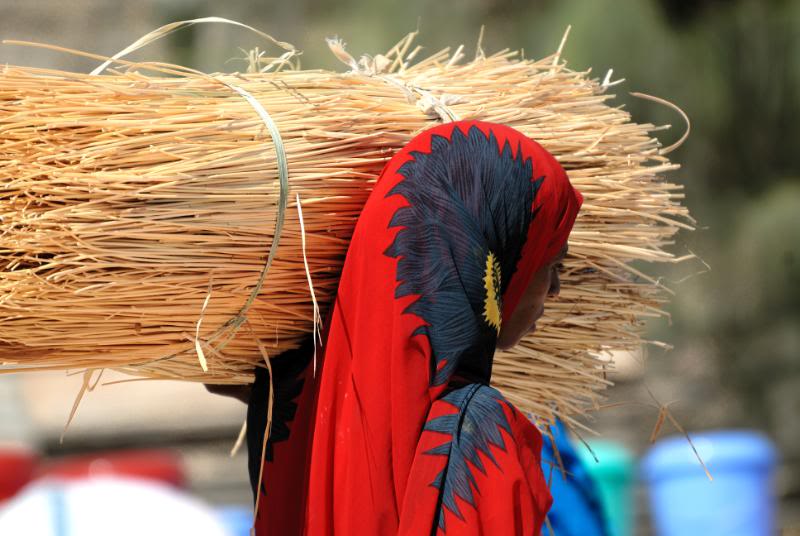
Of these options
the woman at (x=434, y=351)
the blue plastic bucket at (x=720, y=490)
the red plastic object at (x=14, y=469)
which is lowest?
the blue plastic bucket at (x=720, y=490)

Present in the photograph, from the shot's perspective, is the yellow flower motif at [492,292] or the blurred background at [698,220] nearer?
the yellow flower motif at [492,292]

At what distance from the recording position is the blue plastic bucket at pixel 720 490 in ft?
15.5

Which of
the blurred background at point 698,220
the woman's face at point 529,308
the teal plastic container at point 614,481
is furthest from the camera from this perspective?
the blurred background at point 698,220

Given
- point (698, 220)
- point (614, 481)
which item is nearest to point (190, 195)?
point (614, 481)

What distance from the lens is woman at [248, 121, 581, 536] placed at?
1472 mm

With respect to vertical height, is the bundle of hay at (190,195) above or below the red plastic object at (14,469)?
above

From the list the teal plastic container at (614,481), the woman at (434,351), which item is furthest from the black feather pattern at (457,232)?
the teal plastic container at (614,481)

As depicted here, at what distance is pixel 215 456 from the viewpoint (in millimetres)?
7066

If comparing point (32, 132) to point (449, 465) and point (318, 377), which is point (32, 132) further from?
point (449, 465)

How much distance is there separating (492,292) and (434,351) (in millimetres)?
115

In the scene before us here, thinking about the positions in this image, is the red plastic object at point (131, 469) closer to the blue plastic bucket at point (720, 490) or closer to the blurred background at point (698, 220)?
the blurred background at point (698, 220)

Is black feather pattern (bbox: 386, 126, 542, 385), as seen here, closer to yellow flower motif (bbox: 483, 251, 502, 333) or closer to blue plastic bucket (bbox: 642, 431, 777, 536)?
yellow flower motif (bbox: 483, 251, 502, 333)

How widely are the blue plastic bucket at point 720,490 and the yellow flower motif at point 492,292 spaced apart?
3.31 m

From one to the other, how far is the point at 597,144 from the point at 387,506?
68 centimetres
